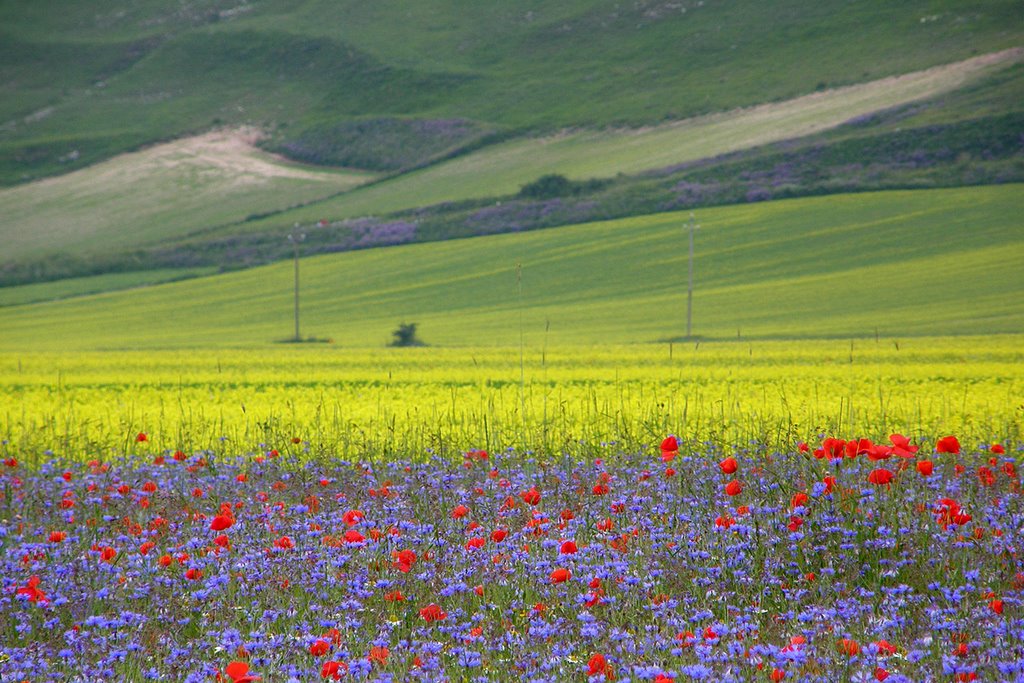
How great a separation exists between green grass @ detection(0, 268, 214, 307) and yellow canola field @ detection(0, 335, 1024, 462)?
2968cm

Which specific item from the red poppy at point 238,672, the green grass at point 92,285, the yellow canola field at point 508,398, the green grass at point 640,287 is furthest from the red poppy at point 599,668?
the green grass at point 92,285

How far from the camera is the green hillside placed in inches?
4161

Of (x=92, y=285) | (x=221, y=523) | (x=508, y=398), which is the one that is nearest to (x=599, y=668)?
(x=221, y=523)

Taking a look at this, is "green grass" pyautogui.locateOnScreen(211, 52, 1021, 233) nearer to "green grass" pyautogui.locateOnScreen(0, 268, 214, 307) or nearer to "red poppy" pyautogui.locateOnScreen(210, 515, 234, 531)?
"green grass" pyautogui.locateOnScreen(0, 268, 214, 307)

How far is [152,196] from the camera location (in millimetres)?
101938

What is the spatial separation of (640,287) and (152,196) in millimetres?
63692

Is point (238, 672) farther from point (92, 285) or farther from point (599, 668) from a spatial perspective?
point (92, 285)

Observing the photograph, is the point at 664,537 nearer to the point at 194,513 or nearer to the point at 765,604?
the point at 765,604

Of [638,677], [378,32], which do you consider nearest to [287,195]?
[378,32]

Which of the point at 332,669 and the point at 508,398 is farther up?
the point at 332,669

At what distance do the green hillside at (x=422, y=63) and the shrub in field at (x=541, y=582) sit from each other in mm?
93222

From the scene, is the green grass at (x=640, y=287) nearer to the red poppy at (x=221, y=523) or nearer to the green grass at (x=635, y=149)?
the green grass at (x=635, y=149)

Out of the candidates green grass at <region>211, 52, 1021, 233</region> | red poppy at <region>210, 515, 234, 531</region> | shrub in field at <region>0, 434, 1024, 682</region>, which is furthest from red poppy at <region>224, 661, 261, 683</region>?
green grass at <region>211, 52, 1021, 233</region>

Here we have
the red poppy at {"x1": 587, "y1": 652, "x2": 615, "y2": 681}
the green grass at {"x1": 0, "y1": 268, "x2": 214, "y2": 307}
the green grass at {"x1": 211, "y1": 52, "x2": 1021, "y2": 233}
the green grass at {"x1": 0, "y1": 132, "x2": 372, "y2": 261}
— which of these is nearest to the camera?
the red poppy at {"x1": 587, "y1": 652, "x2": 615, "y2": 681}
